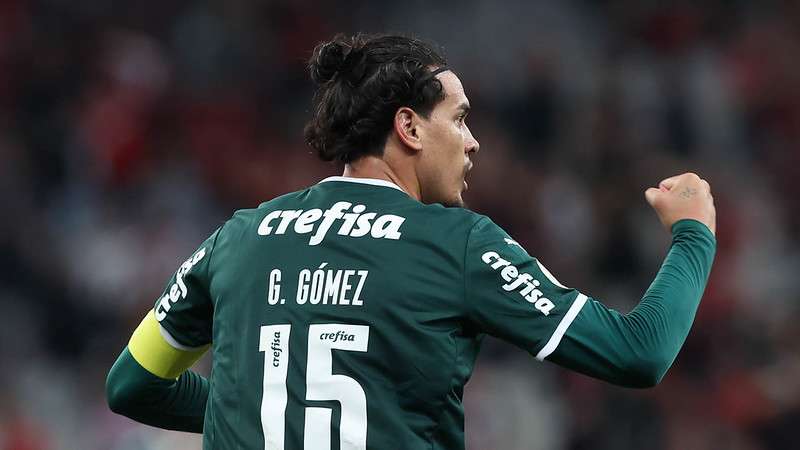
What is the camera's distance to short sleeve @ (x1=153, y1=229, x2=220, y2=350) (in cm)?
314

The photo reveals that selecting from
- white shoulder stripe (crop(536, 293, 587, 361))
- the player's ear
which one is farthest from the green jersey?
the player's ear

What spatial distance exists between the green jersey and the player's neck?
9 centimetres

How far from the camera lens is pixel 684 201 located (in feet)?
10.1

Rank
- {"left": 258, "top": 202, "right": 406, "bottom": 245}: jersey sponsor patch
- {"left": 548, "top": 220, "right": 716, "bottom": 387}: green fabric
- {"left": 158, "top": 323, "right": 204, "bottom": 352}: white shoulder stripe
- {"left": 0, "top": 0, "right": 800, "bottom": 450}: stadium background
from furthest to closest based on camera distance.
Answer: {"left": 0, "top": 0, "right": 800, "bottom": 450}: stadium background, {"left": 158, "top": 323, "right": 204, "bottom": 352}: white shoulder stripe, {"left": 258, "top": 202, "right": 406, "bottom": 245}: jersey sponsor patch, {"left": 548, "top": 220, "right": 716, "bottom": 387}: green fabric

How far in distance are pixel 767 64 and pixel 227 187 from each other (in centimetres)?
386

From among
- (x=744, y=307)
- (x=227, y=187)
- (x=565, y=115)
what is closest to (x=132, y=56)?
(x=227, y=187)

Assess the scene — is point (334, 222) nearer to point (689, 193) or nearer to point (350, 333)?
point (350, 333)

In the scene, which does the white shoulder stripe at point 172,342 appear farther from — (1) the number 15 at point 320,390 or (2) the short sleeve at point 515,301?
(2) the short sleeve at point 515,301

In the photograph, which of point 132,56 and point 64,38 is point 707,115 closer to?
point 132,56

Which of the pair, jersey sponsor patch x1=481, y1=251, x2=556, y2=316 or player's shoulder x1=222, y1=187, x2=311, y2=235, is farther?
player's shoulder x1=222, y1=187, x2=311, y2=235

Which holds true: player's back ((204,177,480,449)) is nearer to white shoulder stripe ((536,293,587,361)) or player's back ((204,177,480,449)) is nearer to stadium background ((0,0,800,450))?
white shoulder stripe ((536,293,587,361))

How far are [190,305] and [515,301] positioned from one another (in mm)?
825

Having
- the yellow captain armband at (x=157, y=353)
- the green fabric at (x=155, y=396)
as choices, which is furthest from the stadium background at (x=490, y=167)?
the yellow captain armband at (x=157, y=353)

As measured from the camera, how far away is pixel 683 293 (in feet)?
9.46
